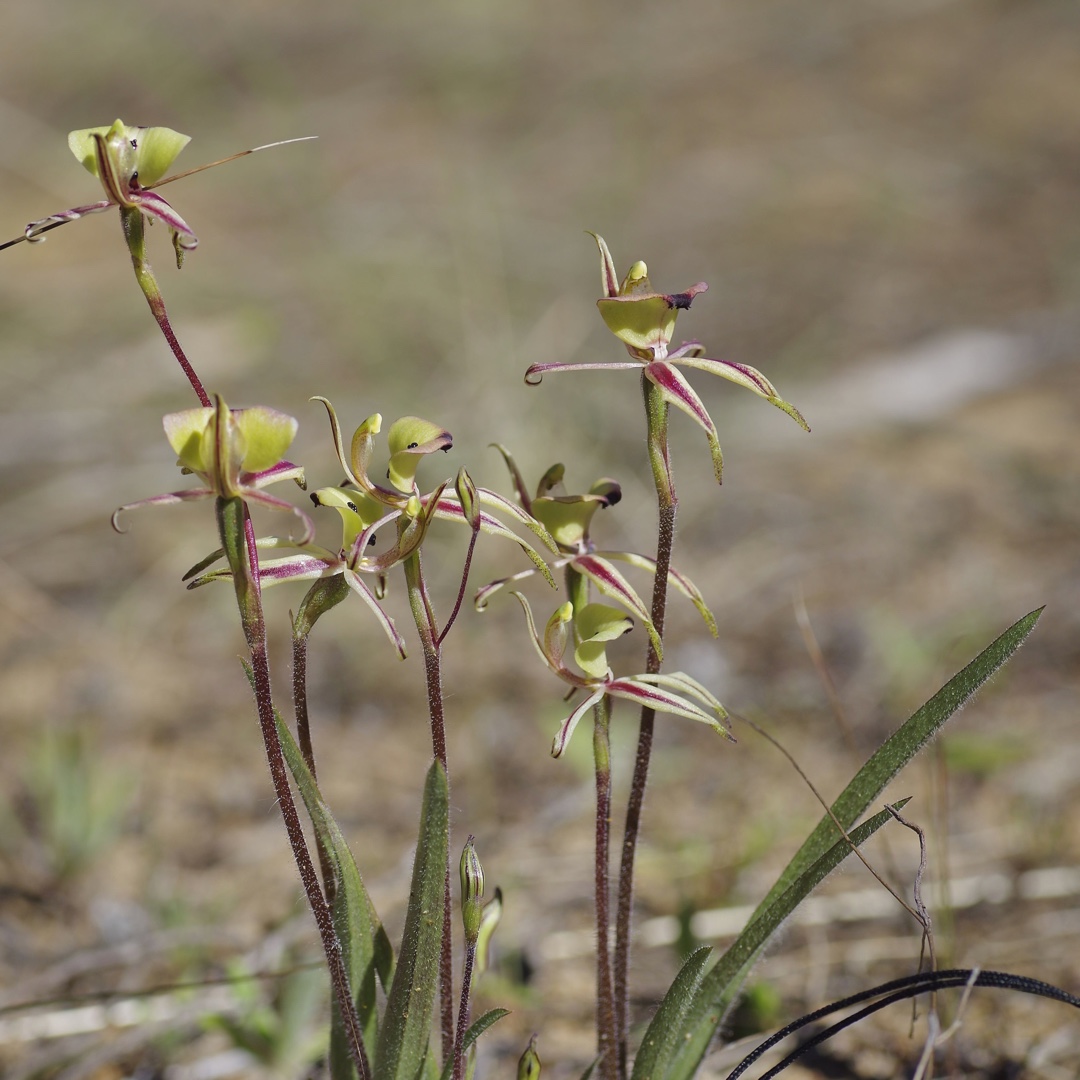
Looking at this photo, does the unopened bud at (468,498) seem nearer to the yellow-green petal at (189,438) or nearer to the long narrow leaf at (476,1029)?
the yellow-green petal at (189,438)

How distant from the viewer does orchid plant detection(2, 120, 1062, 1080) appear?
109 centimetres

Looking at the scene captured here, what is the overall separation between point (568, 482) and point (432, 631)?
2711 mm

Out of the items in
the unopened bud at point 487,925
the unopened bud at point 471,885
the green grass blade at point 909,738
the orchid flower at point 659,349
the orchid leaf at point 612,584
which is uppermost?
the orchid flower at point 659,349

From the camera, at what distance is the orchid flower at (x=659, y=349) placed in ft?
3.76

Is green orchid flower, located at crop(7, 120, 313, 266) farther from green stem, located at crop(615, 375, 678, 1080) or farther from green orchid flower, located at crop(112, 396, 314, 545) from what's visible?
green stem, located at crop(615, 375, 678, 1080)

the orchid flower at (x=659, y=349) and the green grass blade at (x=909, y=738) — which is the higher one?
the orchid flower at (x=659, y=349)

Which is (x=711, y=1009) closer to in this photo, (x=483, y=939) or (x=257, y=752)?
(x=483, y=939)

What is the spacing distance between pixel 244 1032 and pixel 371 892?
0.58 meters

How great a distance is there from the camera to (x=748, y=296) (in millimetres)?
5535

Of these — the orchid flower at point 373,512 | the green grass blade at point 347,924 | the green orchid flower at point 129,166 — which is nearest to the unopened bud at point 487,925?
the green grass blade at point 347,924

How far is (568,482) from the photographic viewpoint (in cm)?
388

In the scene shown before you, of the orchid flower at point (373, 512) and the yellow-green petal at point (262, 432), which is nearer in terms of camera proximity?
the yellow-green petal at point (262, 432)

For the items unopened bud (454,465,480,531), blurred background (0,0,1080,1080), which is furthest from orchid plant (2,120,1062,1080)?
blurred background (0,0,1080,1080)

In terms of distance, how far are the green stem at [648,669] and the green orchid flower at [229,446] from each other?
36 cm
